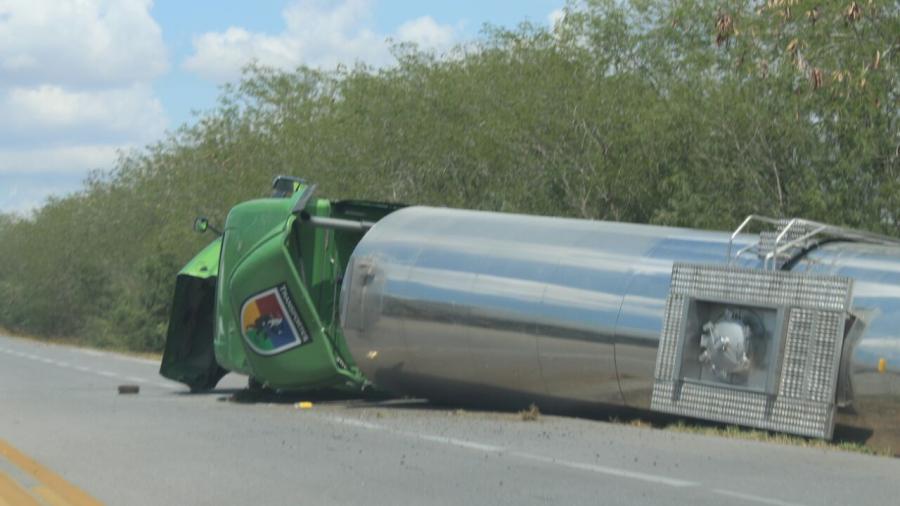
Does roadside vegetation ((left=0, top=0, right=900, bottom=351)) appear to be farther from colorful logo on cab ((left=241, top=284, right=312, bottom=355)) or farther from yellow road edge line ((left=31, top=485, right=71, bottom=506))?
yellow road edge line ((left=31, top=485, right=71, bottom=506))

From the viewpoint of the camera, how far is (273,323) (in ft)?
57.7

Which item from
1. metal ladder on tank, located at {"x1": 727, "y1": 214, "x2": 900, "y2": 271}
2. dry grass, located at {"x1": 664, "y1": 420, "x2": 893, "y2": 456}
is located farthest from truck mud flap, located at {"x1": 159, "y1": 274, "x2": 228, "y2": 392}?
metal ladder on tank, located at {"x1": 727, "y1": 214, "x2": 900, "y2": 271}

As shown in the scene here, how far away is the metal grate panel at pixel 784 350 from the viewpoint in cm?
1223

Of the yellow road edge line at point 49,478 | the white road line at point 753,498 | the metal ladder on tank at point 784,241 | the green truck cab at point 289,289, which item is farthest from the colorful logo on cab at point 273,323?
the white road line at point 753,498

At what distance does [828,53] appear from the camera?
21.8 metres

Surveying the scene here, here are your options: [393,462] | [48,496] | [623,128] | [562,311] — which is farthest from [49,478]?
[623,128]

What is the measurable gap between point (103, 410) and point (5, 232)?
91.4m

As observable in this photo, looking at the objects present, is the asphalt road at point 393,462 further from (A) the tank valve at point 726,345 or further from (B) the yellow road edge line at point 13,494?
(A) the tank valve at point 726,345

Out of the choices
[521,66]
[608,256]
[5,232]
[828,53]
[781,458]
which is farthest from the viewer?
[5,232]

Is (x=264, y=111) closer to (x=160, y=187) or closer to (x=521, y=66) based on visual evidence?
(x=160, y=187)

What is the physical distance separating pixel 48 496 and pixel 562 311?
649 cm

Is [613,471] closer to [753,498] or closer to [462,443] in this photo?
[753,498]

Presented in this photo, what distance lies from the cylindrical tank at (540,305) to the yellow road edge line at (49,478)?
5.03 meters

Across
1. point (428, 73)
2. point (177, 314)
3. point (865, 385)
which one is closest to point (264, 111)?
point (428, 73)
